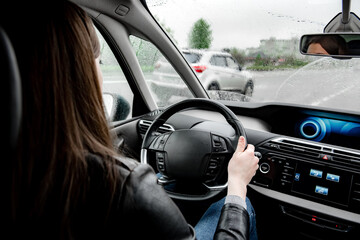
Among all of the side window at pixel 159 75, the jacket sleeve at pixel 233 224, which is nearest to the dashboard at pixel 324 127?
the side window at pixel 159 75

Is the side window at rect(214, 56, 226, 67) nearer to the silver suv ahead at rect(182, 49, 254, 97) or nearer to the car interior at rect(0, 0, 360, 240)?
the silver suv ahead at rect(182, 49, 254, 97)

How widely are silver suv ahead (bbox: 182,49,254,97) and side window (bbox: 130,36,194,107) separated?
0.25 meters

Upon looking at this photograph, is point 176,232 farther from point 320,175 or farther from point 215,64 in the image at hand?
point 215,64

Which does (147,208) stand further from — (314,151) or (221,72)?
(221,72)

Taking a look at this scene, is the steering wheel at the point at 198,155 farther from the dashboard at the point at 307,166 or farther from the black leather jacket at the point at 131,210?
the black leather jacket at the point at 131,210

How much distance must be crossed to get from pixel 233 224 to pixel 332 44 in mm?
1493

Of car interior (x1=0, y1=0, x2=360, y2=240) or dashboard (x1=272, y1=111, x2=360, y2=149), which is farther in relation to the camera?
dashboard (x1=272, y1=111, x2=360, y2=149)

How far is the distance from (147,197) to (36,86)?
16.5 inches

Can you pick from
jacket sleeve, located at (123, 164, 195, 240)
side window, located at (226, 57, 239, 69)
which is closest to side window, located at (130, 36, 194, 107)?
side window, located at (226, 57, 239, 69)

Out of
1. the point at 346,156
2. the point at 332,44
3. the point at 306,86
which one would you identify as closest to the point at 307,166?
the point at 346,156

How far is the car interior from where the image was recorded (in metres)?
2.01

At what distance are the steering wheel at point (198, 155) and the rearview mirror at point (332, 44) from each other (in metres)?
0.86

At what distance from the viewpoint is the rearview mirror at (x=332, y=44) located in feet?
6.78

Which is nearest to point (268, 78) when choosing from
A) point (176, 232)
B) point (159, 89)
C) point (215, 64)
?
point (215, 64)
